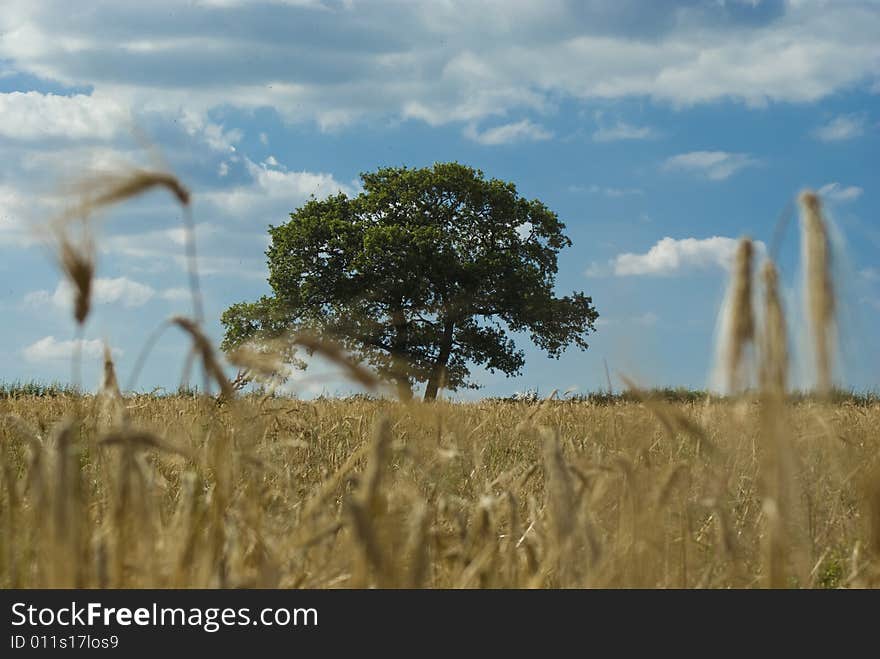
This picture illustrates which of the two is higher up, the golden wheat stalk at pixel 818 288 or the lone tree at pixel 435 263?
the lone tree at pixel 435 263

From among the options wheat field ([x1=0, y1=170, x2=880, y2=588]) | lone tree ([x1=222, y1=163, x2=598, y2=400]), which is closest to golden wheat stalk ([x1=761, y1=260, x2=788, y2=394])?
wheat field ([x1=0, y1=170, x2=880, y2=588])

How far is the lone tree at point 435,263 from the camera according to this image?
107 feet

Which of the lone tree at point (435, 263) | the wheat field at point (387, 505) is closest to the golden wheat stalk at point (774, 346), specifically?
the wheat field at point (387, 505)

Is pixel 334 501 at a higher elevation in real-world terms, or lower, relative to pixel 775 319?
higher

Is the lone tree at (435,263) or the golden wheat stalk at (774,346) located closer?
the golden wheat stalk at (774,346)

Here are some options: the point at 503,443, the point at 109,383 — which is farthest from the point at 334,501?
the point at 109,383

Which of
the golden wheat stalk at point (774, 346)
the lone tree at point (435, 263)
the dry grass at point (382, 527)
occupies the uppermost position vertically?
the lone tree at point (435, 263)

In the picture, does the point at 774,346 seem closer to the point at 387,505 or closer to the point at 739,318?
the point at 739,318

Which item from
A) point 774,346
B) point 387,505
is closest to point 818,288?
point 774,346

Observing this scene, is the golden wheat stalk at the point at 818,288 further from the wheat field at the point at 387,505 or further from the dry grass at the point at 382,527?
the dry grass at the point at 382,527
